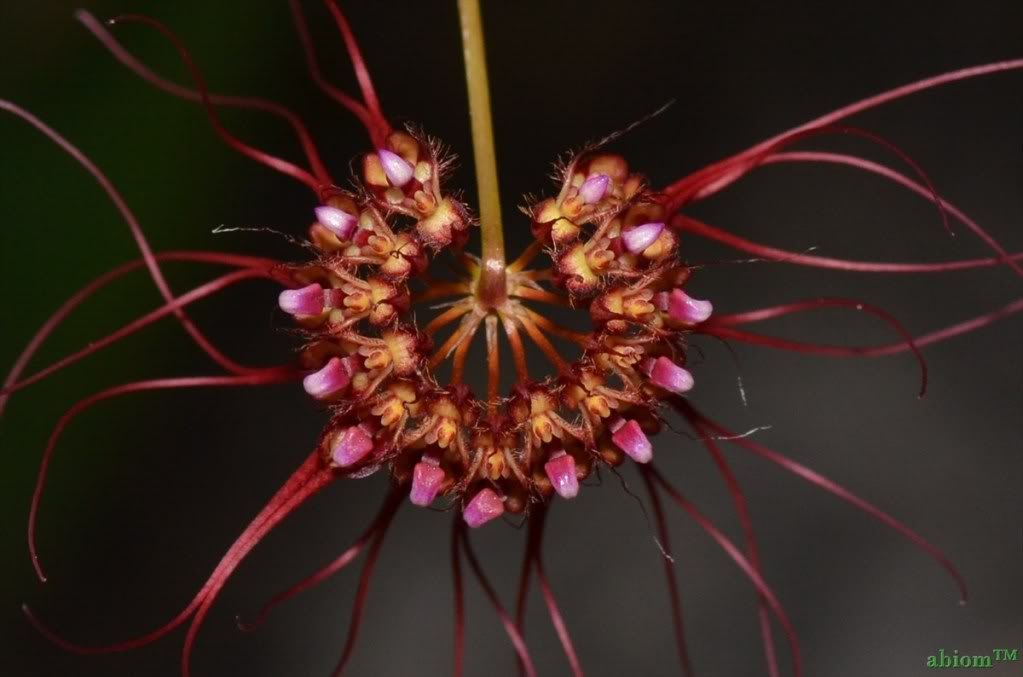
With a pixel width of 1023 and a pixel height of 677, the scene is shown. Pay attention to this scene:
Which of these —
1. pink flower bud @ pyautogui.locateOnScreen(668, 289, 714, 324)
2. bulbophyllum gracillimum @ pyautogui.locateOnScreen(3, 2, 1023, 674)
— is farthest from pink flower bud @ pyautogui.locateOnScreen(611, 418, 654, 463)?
pink flower bud @ pyautogui.locateOnScreen(668, 289, 714, 324)

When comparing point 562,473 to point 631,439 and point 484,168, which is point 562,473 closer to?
point 631,439

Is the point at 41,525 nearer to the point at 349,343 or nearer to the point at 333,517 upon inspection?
the point at 333,517

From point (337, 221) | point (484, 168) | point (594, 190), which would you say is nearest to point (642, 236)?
point (594, 190)

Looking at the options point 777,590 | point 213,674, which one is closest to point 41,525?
point 213,674

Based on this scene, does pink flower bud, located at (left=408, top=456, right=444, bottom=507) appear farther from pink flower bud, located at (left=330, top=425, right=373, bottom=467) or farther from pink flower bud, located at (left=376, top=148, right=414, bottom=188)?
pink flower bud, located at (left=376, top=148, right=414, bottom=188)

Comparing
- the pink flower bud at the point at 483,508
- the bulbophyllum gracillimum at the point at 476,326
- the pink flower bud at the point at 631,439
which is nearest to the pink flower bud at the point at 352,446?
the bulbophyllum gracillimum at the point at 476,326

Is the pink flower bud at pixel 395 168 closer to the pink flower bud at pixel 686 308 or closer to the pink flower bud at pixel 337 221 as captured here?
the pink flower bud at pixel 337 221
